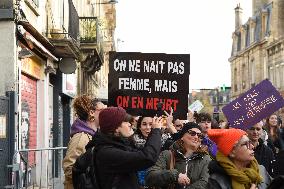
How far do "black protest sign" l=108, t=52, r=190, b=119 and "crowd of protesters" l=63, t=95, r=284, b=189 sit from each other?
0.72 meters

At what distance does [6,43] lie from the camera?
39.0 feet

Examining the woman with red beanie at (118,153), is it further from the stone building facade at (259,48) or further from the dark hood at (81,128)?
the stone building facade at (259,48)

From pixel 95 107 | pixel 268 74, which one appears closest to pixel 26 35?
pixel 95 107

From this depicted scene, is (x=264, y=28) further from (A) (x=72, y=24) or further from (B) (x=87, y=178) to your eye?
(B) (x=87, y=178)

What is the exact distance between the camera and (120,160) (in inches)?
194

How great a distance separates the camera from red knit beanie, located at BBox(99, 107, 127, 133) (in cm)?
508

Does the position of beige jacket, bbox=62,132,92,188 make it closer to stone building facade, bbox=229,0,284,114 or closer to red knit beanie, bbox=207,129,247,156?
red knit beanie, bbox=207,129,247,156

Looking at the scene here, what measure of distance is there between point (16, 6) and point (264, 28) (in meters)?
59.0

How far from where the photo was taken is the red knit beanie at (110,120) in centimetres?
508

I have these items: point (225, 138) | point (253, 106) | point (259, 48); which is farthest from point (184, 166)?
point (259, 48)

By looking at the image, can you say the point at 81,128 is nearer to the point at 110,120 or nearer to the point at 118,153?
the point at 110,120

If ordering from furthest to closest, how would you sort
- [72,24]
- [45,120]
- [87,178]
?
[72,24]
[45,120]
[87,178]

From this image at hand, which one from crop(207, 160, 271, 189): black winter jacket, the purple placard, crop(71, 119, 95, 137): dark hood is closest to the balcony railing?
the purple placard

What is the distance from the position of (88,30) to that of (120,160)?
56.3 ft
